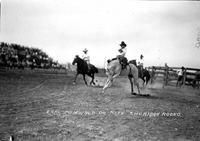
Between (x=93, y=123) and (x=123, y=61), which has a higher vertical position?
(x=123, y=61)

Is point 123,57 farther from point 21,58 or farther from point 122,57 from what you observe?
point 21,58

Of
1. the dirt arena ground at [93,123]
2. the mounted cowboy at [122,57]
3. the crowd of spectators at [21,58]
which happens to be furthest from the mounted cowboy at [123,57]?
the crowd of spectators at [21,58]

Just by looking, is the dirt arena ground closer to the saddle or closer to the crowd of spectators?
the saddle

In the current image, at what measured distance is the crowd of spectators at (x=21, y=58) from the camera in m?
28.9

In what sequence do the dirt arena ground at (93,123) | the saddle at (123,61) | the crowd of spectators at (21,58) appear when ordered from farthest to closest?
1. the crowd of spectators at (21,58)
2. the saddle at (123,61)
3. the dirt arena ground at (93,123)

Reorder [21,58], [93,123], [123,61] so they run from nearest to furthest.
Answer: [93,123]
[123,61]
[21,58]

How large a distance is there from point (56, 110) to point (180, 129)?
3.74m

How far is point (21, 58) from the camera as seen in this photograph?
33781 mm

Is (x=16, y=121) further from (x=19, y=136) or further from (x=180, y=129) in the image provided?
(x=180, y=129)

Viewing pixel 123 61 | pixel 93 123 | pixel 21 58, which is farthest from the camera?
pixel 21 58

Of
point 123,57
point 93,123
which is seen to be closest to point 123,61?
point 123,57

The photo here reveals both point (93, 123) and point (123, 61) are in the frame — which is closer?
point (93, 123)

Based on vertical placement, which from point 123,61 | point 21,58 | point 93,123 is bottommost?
point 93,123

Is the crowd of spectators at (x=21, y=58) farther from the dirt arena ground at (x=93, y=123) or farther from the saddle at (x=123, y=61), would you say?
the dirt arena ground at (x=93, y=123)
